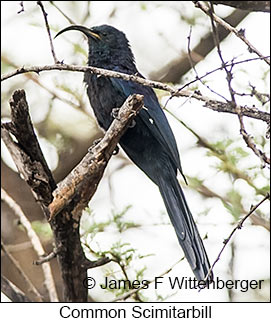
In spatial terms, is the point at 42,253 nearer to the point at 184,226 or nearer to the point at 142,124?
the point at 142,124

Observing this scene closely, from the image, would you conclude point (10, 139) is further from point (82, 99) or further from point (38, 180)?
point (82, 99)

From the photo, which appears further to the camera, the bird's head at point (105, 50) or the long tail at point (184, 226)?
the bird's head at point (105, 50)

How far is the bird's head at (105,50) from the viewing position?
2.88 meters

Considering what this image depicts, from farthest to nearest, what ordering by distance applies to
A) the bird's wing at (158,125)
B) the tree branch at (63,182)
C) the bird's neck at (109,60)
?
the bird's neck at (109,60), the bird's wing at (158,125), the tree branch at (63,182)

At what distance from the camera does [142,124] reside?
8.74ft

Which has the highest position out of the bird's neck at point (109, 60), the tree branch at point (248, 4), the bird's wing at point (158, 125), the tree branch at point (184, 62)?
the tree branch at point (184, 62)

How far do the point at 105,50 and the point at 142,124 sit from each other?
399 millimetres

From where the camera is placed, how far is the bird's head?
288cm

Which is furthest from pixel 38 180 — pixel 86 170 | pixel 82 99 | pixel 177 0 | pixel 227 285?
pixel 177 0

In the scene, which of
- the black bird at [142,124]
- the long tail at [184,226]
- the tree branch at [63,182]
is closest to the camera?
the tree branch at [63,182]

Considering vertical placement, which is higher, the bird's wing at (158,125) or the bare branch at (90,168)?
the bird's wing at (158,125)

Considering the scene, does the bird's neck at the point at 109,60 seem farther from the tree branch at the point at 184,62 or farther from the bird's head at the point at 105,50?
the tree branch at the point at 184,62

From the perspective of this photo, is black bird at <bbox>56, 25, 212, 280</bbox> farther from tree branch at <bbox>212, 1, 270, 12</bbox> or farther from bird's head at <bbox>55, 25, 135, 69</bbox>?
tree branch at <bbox>212, 1, 270, 12</bbox>

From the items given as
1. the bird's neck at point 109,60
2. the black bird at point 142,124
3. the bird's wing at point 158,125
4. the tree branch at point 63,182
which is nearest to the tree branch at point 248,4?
the tree branch at point 63,182
